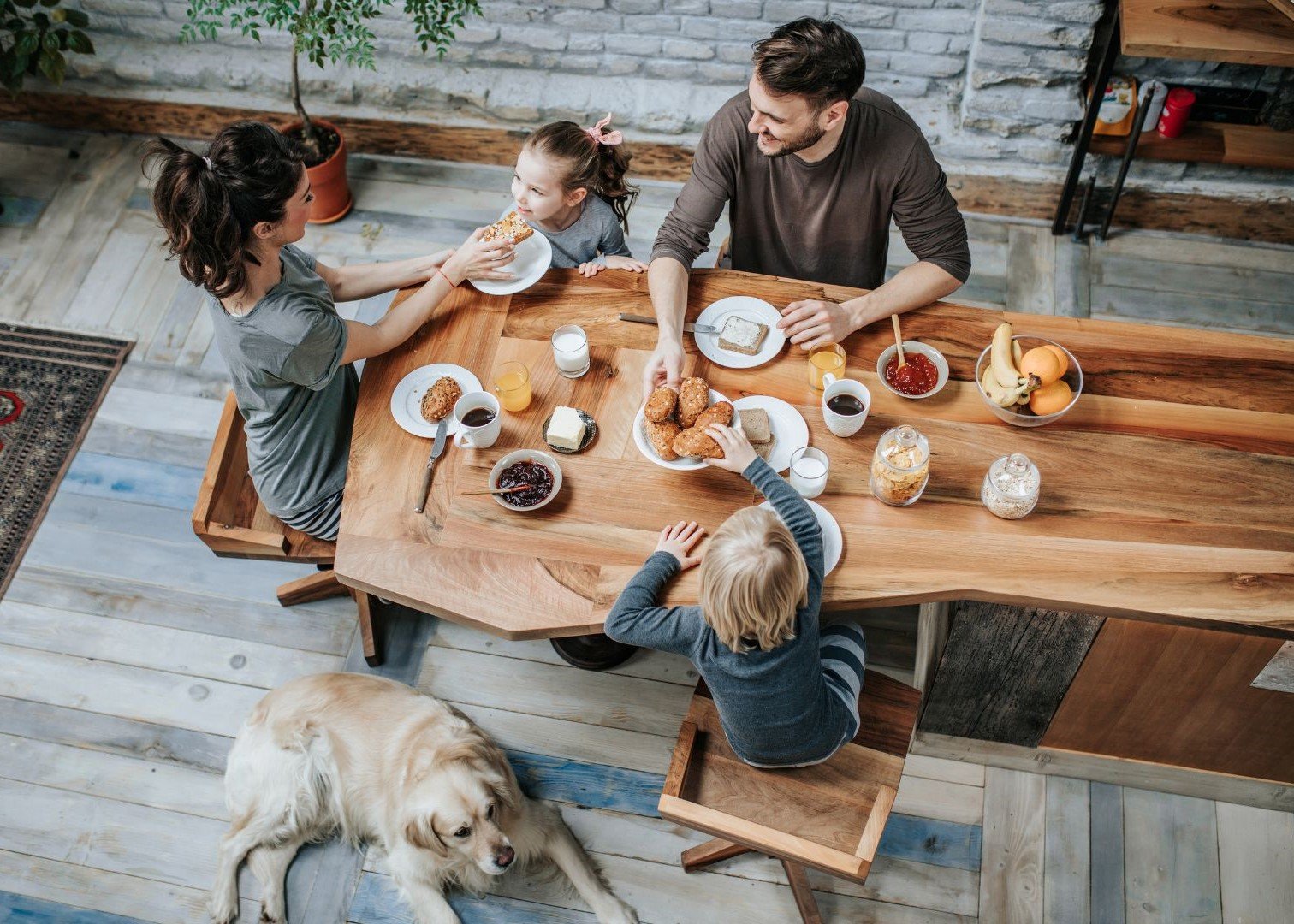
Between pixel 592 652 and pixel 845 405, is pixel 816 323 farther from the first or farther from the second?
pixel 592 652

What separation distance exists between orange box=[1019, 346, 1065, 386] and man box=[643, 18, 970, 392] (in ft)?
1.03

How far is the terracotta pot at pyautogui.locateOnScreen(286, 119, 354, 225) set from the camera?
11.7 ft

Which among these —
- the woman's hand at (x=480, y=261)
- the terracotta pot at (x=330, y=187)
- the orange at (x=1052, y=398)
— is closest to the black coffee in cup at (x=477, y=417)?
the woman's hand at (x=480, y=261)

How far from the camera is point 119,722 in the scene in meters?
2.74

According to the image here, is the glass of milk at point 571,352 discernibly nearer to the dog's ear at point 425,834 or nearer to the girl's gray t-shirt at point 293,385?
the girl's gray t-shirt at point 293,385

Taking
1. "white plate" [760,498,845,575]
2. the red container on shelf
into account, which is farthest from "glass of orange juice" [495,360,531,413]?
the red container on shelf

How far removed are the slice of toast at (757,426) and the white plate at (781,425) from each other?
0.01 meters

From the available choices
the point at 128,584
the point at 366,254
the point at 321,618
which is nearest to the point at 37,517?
the point at 128,584

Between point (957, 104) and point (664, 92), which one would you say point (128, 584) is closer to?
point (664, 92)

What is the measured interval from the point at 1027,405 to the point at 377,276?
1.55 m

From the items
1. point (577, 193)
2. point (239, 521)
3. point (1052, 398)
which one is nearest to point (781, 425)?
point (1052, 398)

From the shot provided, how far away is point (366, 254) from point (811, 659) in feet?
8.55

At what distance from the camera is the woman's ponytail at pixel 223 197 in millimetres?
1860

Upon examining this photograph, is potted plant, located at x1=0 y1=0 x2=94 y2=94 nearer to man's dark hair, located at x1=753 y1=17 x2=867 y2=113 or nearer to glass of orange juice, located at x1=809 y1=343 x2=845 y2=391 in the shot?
man's dark hair, located at x1=753 y1=17 x2=867 y2=113
